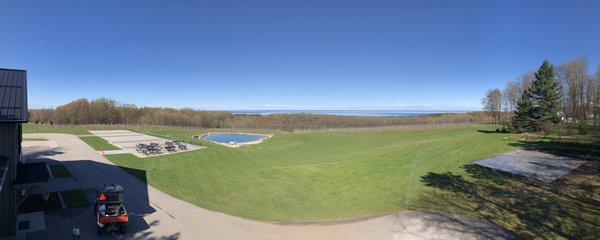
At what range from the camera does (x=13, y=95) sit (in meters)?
14.0

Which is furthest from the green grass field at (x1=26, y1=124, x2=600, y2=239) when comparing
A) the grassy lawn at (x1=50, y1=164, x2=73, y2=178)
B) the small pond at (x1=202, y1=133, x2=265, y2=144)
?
the small pond at (x1=202, y1=133, x2=265, y2=144)

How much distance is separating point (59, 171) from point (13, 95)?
15332 mm

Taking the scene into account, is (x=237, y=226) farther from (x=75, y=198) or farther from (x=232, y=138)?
(x=232, y=138)

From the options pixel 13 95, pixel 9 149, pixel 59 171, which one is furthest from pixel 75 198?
pixel 59 171

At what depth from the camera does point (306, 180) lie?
79.8ft

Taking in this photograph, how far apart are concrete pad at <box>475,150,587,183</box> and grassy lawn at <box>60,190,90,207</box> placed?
81.3 feet

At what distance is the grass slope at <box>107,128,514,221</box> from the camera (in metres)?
18.7

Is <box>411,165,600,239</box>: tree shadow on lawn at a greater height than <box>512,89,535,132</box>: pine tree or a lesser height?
lesser

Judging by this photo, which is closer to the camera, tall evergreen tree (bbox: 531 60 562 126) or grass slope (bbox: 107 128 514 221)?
grass slope (bbox: 107 128 514 221)

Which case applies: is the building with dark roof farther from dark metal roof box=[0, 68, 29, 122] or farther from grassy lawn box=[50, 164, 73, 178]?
grassy lawn box=[50, 164, 73, 178]

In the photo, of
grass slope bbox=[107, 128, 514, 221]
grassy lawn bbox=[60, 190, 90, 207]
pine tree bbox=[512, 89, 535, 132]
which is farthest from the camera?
pine tree bbox=[512, 89, 535, 132]

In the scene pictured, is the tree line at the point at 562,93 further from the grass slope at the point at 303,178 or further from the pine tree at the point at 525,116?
the grass slope at the point at 303,178

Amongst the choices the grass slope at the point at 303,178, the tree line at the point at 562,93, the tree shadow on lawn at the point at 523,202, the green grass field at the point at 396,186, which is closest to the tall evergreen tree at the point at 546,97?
the tree line at the point at 562,93

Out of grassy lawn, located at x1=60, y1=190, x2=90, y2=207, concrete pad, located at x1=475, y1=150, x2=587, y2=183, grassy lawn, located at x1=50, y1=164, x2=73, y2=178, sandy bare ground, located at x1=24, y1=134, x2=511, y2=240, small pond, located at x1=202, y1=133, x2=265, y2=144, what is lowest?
sandy bare ground, located at x1=24, y1=134, x2=511, y2=240
